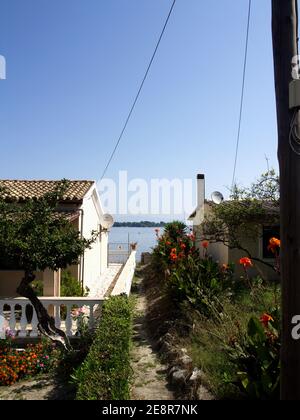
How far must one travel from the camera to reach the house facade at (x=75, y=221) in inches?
482

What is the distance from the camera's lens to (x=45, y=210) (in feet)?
24.8

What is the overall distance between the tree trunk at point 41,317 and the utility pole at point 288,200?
5.68 metres

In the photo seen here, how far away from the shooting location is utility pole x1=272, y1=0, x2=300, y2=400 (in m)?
2.83

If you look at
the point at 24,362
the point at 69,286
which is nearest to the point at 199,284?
the point at 24,362

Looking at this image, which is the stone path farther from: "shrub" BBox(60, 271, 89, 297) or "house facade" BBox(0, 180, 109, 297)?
"shrub" BBox(60, 271, 89, 297)

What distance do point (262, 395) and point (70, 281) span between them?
983 centimetres

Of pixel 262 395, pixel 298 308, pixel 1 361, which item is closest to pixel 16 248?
pixel 1 361

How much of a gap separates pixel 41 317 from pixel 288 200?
6.37 metres

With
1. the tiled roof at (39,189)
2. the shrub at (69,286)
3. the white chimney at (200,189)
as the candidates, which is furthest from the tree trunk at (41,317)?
the white chimney at (200,189)

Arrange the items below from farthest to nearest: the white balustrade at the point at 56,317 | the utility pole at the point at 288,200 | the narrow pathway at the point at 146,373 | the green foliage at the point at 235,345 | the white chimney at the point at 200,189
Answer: the white chimney at the point at 200,189
the white balustrade at the point at 56,317
the narrow pathway at the point at 146,373
the green foliage at the point at 235,345
the utility pole at the point at 288,200

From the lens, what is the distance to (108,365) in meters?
4.79

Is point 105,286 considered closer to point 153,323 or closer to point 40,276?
point 40,276

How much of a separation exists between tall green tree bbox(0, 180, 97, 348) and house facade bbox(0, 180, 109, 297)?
11.2ft

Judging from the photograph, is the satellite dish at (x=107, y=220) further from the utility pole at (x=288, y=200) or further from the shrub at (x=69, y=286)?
the utility pole at (x=288, y=200)
